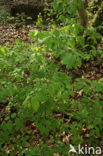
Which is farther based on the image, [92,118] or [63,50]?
[92,118]

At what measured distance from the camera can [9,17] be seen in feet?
25.1

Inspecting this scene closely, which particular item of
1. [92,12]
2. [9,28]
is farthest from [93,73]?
[9,28]

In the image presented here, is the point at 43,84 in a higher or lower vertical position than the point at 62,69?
higher

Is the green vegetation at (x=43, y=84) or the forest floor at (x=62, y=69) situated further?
the forest floor at (x=62, y=69)

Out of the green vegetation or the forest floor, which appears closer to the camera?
the green vegetation

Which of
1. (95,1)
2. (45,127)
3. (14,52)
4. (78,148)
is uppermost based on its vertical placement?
(95,1)

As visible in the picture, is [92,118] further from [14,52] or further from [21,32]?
[21,32]

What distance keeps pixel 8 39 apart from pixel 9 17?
2129 mm

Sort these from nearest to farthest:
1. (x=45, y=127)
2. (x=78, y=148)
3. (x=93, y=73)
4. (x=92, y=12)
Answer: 1. (x=45, y=127)
2. (x=78, y=148)
3. (x=93, y=73)
4. (x=92, y=12)

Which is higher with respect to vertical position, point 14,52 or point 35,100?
point 14,52

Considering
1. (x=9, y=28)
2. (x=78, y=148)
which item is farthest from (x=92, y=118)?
(x=9, y=28)

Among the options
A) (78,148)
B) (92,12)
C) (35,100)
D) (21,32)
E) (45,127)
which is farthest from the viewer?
(21,32)

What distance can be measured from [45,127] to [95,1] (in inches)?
187

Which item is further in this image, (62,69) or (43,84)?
(62,69)
